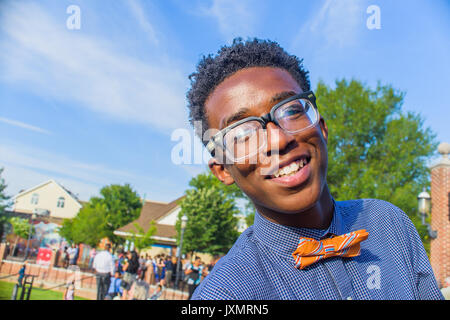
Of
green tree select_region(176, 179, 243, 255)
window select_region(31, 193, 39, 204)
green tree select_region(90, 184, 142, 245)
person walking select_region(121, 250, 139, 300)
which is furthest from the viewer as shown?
window select_region(31, 193, 39, 204)

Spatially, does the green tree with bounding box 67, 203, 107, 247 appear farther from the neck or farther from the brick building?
the neck

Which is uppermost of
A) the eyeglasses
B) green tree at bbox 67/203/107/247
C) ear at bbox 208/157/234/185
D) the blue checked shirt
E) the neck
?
green tree at bbox 67/203/107/247

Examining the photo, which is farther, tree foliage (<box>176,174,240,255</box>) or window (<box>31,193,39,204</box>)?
window (<box>31,193,39,204</box>)

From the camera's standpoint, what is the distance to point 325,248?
112cm

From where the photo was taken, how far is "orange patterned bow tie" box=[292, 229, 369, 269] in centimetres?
111

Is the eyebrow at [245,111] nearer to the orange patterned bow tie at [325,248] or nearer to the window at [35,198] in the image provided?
the orange patterned bow tie at [325,248]

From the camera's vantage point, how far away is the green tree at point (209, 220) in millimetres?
27203

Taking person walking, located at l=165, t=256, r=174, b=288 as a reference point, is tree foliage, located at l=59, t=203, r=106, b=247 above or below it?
above

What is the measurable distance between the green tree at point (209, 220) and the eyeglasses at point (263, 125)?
84.5 ft

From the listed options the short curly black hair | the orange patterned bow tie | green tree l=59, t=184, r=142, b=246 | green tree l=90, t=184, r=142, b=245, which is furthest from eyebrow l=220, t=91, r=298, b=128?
green tree l=90, t=184, r=142, b=245

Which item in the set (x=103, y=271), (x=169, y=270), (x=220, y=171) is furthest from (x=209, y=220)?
(x=220, y=171)

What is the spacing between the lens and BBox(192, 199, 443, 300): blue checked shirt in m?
1.03

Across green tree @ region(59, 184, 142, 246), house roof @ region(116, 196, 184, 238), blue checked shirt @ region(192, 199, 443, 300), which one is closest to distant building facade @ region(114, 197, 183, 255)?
house roof @ region(116, 196, 184, 238)

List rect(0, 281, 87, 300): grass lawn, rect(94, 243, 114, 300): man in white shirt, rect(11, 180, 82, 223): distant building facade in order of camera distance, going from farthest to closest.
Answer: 1. rect(11, 180, 82, 223): distant building facade
2. rect(0, 281, 87, 300): grass lawn
3. rect(94, 243, 114, 300): man in white shirt
